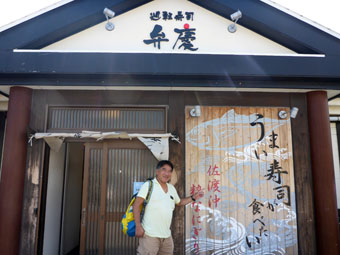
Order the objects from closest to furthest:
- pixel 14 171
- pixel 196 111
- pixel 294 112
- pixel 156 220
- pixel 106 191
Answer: pixel 156 220
pixel 14 171
pixel 106 191
pixel 196 111
pixel 294 112

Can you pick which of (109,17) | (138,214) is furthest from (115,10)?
(138,214)

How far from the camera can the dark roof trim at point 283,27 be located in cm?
534

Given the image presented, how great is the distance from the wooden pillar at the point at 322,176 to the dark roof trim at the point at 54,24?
14.4 feet

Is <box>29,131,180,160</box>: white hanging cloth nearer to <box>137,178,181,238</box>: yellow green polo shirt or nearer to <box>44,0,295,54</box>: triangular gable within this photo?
<box>137,178,181,238</box>: yellow green polo shirt

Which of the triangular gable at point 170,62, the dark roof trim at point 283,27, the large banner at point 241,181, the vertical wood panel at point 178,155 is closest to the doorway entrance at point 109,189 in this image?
the vertical wood panel at point 178,155

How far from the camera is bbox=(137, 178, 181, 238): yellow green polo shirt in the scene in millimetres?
4070

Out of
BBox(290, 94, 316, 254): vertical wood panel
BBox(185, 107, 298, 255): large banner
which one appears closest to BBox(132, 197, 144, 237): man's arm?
BBox(185, 107, 298, 255): large banner

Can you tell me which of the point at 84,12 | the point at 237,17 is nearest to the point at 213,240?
the point at 237,17

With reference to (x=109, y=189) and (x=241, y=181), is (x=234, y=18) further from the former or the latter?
(x=109, y=189)

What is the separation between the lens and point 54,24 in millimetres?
5340

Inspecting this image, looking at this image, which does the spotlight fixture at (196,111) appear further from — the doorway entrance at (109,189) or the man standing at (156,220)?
the man standing at (156,220)

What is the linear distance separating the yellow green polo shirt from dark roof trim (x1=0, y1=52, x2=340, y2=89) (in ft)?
7.00

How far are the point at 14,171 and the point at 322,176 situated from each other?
19.2 feet

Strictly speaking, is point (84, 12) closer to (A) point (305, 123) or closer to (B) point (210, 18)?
(B) point (210, 18)
